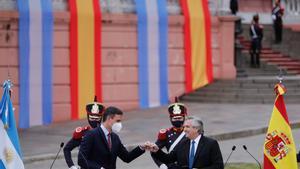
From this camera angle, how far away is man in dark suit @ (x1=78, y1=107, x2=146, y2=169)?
29.5ft

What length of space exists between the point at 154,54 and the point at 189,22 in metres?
1.64

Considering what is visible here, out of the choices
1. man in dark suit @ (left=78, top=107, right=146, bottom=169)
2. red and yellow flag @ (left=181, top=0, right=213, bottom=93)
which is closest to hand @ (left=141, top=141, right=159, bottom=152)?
man in dark suit @ (left=78, top=107, right=146, bottom=169)

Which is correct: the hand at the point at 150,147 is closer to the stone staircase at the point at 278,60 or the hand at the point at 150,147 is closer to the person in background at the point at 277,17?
the stone staircase at the point at 278,60

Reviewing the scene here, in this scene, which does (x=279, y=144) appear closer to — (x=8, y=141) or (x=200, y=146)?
(x=200, y=146)

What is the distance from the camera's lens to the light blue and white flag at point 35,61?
813 inches

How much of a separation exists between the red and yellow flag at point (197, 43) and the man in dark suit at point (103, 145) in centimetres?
1481

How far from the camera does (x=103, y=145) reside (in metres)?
9.06

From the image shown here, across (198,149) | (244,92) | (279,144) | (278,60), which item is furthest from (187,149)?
(278,60)

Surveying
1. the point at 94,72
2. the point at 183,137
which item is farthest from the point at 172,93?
the point at 183,137

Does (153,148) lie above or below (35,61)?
below

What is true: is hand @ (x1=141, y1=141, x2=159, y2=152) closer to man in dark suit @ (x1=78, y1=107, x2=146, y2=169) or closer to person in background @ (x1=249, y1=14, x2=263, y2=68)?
man in dark suit @ (x1=78, y1=107, x2=146, y2=169)

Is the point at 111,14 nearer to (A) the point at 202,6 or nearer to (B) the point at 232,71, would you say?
(A) the point at 202,6

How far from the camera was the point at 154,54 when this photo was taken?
2312 cm

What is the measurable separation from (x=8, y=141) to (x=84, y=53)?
10.9 meters
